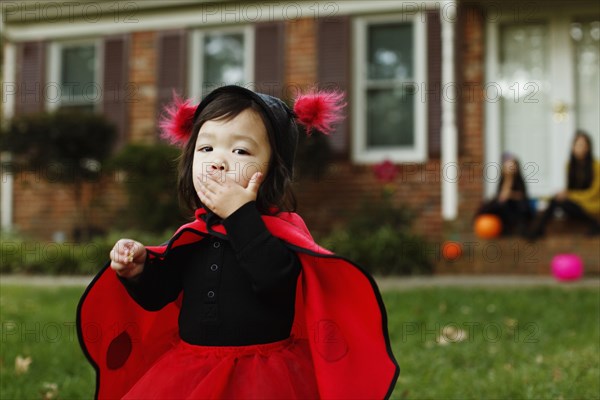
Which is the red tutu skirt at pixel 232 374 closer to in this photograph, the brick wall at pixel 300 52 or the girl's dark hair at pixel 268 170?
the girl's dark hair at pixel 268 170

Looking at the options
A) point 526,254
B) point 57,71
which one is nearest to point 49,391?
point 526,254

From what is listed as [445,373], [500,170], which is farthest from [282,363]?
[500,170]

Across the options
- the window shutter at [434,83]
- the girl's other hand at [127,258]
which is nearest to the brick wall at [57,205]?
the window shutter at [434,83]

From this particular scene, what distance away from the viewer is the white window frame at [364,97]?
361 inches

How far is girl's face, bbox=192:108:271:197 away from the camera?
6.82 ft

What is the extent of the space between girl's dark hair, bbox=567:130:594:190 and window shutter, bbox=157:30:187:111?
16.7 ft

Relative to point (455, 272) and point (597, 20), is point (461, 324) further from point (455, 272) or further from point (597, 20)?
point (597, 20)

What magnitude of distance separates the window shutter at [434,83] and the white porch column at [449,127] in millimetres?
508

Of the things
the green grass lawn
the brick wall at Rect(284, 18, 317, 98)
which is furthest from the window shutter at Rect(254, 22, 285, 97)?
the green grass lawn

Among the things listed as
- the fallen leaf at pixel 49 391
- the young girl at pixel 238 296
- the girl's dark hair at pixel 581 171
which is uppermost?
the girl's dark hair at pixel 581 171

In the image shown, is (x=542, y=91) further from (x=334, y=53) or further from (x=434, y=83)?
(x=334, y=53)

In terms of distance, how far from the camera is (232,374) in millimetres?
1967

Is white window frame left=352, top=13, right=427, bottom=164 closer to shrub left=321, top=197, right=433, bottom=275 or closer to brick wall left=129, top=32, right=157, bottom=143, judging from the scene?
shrub left=321, top=197, right=433, bottom=275

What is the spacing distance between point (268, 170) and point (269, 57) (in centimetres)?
783
